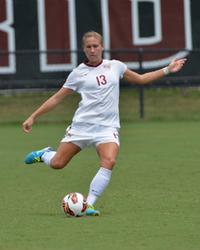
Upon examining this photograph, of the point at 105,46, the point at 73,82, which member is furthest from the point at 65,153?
the point at 105,46

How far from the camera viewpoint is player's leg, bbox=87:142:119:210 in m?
10.1

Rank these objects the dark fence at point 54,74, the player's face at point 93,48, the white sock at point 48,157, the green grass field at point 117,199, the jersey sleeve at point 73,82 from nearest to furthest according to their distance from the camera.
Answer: the green grass field at point 117,199 → the player's face at point 93,48 → the jersey sleeve at point 73,82 → the white sock at point 48,157 → the dark fence at point 54,74

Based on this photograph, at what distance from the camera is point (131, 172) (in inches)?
545

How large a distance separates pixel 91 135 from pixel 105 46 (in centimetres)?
1363

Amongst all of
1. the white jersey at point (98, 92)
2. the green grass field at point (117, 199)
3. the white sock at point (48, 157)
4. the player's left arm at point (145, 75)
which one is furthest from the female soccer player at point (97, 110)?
the green grass field at point (117, 199)

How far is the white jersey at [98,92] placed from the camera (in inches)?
404

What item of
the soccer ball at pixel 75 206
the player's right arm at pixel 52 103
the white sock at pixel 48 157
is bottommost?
the soccer ball at pixel 75 206

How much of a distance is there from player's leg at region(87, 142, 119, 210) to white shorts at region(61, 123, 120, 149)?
0.08 meters

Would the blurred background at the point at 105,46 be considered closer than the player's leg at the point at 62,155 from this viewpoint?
No

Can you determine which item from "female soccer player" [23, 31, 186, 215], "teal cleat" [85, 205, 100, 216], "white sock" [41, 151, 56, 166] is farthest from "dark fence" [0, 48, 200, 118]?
"teal cleat" [85, 205, 100, 216]

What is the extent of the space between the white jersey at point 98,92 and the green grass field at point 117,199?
93 centimetres

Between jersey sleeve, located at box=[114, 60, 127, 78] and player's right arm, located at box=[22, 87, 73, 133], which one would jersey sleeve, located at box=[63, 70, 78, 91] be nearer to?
player's right arm, located at box=[22, 87, 73, 133]

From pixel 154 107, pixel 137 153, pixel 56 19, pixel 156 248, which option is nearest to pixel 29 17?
pixel 56 19

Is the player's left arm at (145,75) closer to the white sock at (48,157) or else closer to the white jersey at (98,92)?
the white jersey at (98,92)
